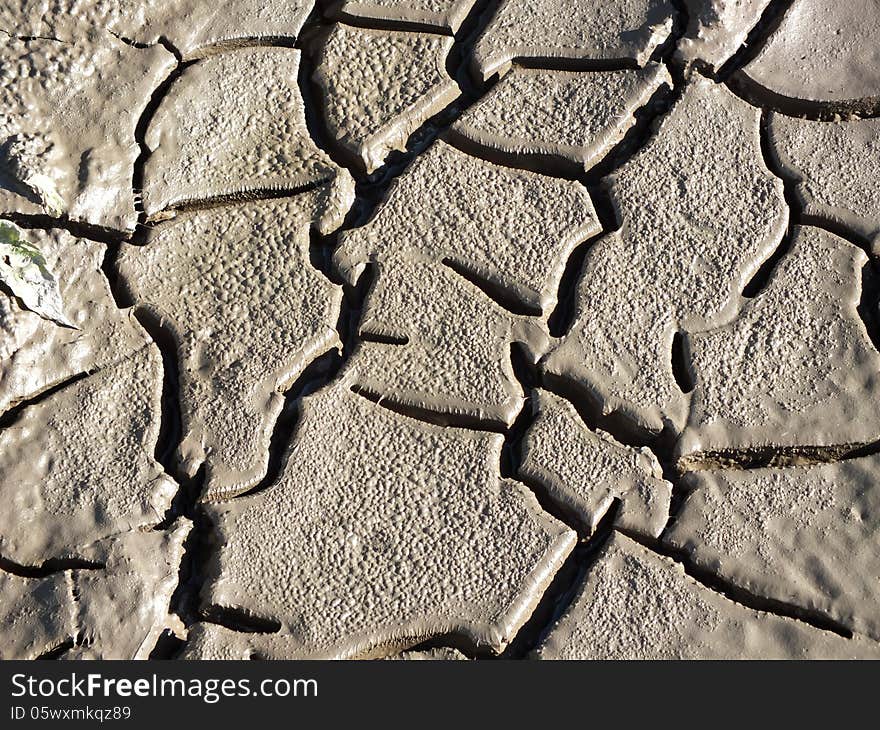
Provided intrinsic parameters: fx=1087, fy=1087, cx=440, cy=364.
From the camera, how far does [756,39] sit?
273 centimetres

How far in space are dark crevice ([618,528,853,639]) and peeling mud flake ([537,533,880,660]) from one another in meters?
0.02

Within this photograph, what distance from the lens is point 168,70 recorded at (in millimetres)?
2633

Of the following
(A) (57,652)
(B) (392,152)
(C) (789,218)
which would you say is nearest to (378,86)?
(B) (392,152)

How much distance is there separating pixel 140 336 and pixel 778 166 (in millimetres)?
1520

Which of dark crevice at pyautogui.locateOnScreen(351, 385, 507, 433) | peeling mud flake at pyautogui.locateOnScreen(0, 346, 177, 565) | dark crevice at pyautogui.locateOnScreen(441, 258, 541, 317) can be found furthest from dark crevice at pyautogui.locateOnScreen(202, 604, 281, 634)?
dark crevice at pyautogui.locateOnScreen(441, 258, 541, 317)

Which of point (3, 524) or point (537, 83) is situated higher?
point (537, 83)

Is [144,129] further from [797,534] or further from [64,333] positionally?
[797,534]

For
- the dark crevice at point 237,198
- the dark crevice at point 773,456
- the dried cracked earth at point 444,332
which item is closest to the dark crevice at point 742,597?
the dried cracked earth at point 444,332

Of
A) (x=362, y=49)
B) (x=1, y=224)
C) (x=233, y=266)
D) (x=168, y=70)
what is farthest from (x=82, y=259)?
(x=362, y=49)

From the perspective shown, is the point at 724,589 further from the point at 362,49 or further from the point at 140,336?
the point at 362,49

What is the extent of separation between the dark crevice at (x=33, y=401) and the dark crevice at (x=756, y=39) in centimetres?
167

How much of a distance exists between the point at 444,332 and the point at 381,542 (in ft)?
1.60

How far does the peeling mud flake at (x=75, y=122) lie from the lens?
245 centimetres

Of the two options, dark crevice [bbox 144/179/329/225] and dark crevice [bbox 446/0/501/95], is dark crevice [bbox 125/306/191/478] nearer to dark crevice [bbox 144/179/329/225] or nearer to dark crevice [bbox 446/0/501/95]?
dark crevice [bbox 144/179/329/225]
